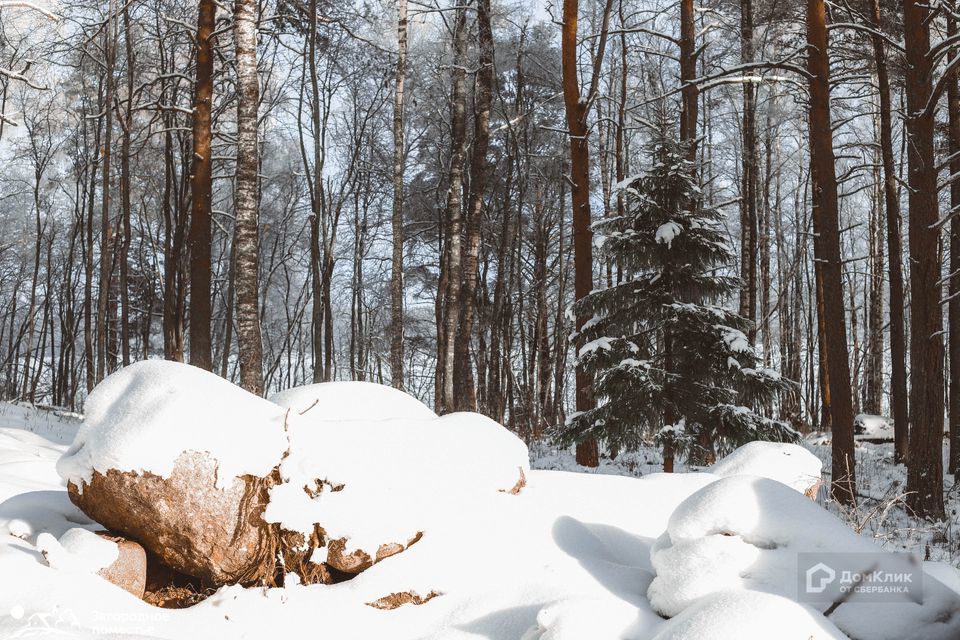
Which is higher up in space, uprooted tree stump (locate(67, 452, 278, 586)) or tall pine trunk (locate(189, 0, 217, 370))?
tall pine trunk (locate(189, 0, 217, 370))

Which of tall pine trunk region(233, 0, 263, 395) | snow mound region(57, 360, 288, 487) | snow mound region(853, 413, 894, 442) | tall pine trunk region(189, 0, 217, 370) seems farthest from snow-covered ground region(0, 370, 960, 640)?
snow mound region(853, 413, 894, 442)

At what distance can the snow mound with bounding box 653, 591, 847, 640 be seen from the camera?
2639mm

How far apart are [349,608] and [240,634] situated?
56 centimetres

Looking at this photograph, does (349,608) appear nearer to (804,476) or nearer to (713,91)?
(804,476)

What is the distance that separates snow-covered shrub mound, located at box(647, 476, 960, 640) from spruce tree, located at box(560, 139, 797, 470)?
3.67 m

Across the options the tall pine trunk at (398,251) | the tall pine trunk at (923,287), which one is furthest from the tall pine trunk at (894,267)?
the tall pine trunk at (398,251)

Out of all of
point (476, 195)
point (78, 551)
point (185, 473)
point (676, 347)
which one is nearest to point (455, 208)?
point (476, 195)

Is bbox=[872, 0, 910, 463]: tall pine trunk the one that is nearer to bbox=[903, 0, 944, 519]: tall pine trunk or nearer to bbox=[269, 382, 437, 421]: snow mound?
bbox=[903, 0, 944, 519]: tall pine trunk

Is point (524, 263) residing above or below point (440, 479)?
above

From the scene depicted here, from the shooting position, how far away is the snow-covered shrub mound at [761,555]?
9.81ft

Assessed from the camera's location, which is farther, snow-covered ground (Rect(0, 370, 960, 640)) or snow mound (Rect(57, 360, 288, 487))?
snow mound (Rect(57, 360, 288, 487))

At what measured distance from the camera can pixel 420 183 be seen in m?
18.9

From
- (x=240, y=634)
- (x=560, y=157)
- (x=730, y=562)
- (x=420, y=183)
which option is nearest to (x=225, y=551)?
(x=240, y=634)

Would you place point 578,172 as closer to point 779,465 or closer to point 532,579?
point 779,465
